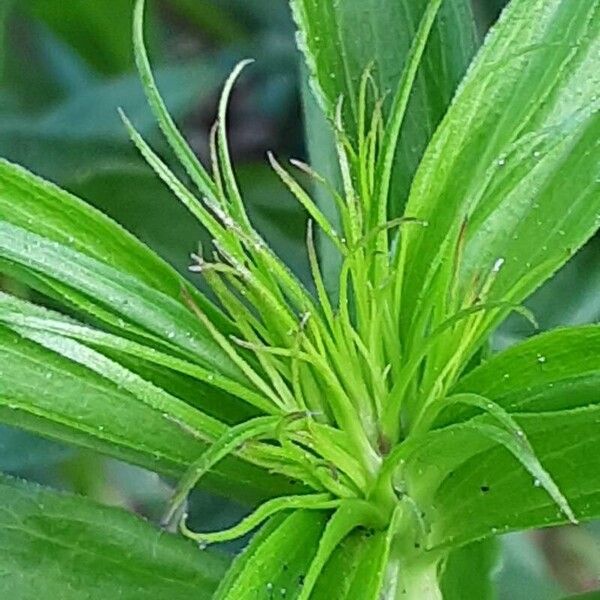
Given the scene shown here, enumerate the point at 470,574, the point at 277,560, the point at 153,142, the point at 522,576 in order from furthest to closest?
1. the point at 153,142
2. the point at 522,576
3. the point at 470,574
4. the point at 277,560

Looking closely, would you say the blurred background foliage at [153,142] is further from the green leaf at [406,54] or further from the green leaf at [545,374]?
the green leaf at [545,374]

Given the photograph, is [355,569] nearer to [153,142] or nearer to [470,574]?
[470,574]

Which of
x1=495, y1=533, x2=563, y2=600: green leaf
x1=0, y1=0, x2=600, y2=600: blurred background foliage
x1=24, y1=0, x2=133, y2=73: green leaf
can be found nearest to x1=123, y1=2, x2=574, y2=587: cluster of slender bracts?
x1=0, y1=0, x2=600, y2=600: blurred background foliage

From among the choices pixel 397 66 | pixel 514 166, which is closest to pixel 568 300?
pixel 397 66

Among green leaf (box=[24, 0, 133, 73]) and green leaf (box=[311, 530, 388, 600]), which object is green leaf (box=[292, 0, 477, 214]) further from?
green leaf (box=[24, 0, 133, 73])

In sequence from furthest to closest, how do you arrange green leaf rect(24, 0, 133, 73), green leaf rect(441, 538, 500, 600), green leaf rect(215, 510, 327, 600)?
1. green leaf rect(24, 0, 133, 73)
2. green leaf rect(441, 538, 500, 600)
3. green leaf rect(215, 510, 327, 600)

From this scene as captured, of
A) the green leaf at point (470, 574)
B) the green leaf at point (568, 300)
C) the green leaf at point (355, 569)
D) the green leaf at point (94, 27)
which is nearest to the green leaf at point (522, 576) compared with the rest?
the green leaf at point (568, 300)

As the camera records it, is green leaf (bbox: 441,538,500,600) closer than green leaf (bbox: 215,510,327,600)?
No

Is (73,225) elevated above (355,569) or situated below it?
above
